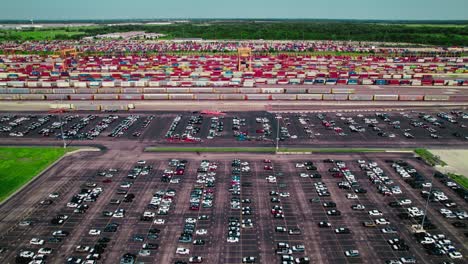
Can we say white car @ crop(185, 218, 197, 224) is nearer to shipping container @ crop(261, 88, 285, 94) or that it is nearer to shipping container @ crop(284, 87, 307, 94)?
shipping container @ crop(261, 88, 285, 94)

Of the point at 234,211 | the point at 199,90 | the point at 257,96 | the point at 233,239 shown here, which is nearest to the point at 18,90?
the point at 199,90

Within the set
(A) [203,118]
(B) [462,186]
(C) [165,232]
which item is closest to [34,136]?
(A) [203,118]

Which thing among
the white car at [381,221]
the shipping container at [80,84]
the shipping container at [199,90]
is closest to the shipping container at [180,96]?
the shipping container at [199,90]

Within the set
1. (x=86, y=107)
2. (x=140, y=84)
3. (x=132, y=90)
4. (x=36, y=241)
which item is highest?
(x=140, y=84)

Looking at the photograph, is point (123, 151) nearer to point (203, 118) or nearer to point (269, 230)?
point (203, 118)

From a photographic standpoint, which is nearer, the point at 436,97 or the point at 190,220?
the point at 190,220

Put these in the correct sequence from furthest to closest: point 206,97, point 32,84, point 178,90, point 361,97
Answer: point 32,84 → point 178,90 → point 206,97 → point 361,97

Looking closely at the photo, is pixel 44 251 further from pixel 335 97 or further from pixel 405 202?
pixel 335 97
